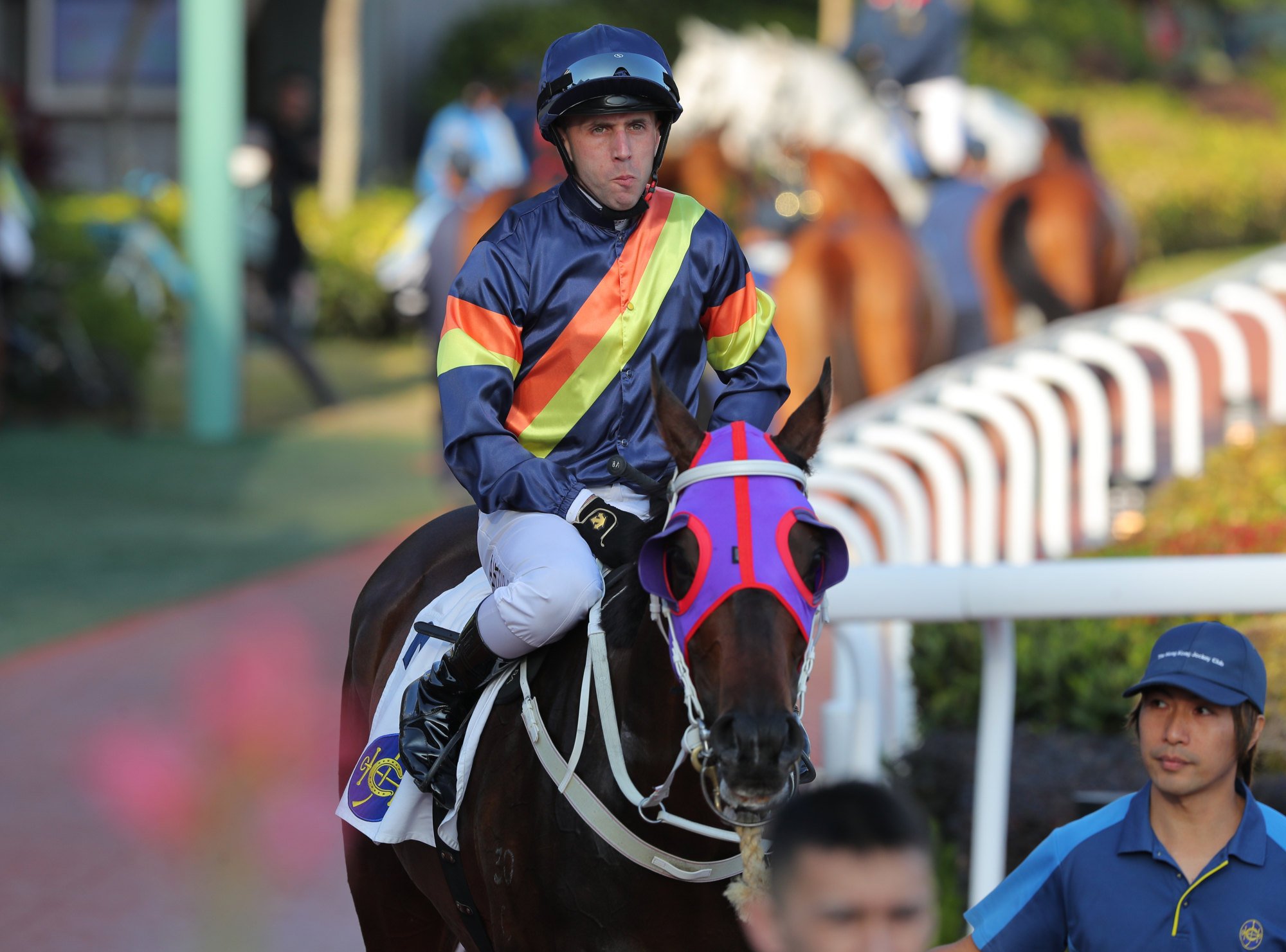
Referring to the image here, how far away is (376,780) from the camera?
3.29m

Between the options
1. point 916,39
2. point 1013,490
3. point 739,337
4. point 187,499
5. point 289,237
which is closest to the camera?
point 739,337

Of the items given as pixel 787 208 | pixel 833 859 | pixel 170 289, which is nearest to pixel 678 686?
pixel 833 859

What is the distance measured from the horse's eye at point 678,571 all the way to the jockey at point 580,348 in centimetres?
32

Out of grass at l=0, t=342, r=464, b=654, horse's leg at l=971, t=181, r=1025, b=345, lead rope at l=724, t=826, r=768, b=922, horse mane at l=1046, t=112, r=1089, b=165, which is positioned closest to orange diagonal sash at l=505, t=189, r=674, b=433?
lead rope at l=724, t=826, r=768, b=922

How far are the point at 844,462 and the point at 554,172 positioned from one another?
5648mm

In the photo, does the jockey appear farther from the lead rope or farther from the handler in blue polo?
the handler in blue polo

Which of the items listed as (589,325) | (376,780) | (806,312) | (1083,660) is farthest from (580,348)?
(806,312)

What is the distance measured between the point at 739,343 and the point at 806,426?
0.47 meters

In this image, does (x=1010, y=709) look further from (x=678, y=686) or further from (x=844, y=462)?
(x=844, y=462)

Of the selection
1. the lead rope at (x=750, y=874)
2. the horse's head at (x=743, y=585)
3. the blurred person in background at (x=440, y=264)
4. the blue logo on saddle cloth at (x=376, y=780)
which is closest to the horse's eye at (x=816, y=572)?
the horse's head at (x=743, y=585)

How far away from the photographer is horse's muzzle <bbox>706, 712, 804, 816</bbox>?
7.66 feet

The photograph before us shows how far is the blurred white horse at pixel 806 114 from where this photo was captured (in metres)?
11.8

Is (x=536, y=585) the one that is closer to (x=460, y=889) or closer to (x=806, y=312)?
(x=460, y=889)

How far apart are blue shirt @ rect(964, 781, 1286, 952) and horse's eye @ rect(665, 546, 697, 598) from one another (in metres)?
0.65
